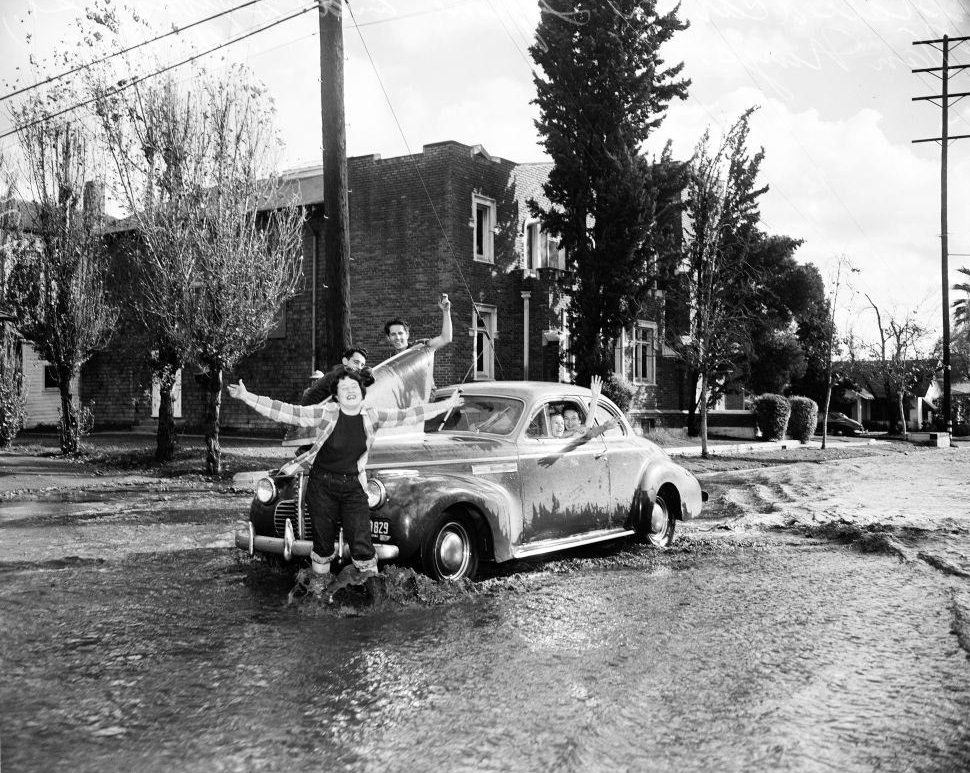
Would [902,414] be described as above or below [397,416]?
below

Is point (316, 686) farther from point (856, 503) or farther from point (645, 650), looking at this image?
point (856, 503)

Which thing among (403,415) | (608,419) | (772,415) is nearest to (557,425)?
(608,419)

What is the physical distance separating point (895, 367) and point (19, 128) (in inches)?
1332

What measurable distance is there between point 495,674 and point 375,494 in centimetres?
211

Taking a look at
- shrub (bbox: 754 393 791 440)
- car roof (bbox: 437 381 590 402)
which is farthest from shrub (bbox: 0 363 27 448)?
shrub (bbox: 754 393 791 440)

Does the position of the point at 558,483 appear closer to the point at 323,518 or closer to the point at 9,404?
the point at 323,518

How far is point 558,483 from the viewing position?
8.16 m

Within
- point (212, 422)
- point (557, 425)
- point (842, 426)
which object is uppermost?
point (557, 425)

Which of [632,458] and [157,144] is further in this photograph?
[157,144]

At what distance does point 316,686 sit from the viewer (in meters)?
4.68

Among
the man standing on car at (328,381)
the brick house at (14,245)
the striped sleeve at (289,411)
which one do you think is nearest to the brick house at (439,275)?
the brick house at (14,245)

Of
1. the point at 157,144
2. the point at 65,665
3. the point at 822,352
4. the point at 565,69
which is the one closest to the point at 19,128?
the point at 157,144

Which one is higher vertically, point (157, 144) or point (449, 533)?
point (157, 144)

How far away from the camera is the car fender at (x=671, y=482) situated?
9.20 m
